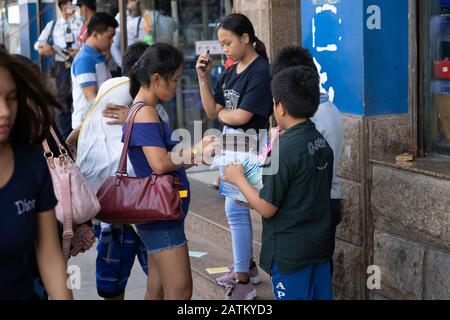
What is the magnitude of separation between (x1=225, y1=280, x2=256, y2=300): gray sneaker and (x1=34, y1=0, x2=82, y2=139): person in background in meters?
4.21

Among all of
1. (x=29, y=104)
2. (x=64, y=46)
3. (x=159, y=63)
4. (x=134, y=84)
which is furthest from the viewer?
(x=64, y=46)

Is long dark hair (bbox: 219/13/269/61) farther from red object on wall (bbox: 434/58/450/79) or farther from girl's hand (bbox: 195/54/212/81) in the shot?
red object on wall (bbox: 434/58/450/79)

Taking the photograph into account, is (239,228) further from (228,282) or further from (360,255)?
(360,255)

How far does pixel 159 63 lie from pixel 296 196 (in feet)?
3.44

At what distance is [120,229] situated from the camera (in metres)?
4.29

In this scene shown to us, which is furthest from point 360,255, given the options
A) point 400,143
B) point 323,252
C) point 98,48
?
point 98,48

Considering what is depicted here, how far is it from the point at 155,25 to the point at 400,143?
4994mm

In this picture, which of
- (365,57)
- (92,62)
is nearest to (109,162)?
(365,57)

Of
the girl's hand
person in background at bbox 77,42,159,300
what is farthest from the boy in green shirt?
the girl's hand

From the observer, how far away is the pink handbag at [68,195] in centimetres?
329

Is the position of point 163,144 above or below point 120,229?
above

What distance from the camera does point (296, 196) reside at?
3.34 metres

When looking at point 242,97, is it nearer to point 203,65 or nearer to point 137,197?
point 203,65
